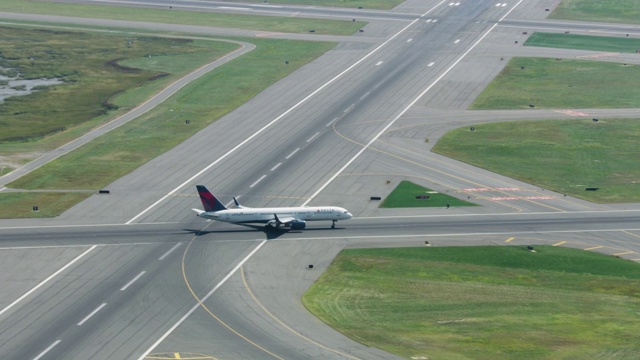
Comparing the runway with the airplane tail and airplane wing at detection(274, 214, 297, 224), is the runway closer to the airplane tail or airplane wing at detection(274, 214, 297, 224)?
airplane wing at detection(274, 214, 297, 224)

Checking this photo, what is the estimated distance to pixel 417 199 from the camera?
17288 cm

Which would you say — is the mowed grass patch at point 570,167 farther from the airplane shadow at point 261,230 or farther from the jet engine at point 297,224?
the jet engine at point 297,224

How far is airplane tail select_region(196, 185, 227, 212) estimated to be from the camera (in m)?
156

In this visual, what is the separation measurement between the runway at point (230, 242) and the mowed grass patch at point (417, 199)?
94.8 inches

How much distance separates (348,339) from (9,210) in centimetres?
7018

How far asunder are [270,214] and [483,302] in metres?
38.7

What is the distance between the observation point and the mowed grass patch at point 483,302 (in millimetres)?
119250

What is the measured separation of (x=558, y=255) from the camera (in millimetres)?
149750

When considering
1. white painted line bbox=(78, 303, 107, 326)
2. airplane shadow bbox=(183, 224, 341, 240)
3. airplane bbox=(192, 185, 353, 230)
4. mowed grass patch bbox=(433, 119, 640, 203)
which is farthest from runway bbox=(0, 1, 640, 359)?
mowed grass patch bbox=(433, 119, 640, 203)

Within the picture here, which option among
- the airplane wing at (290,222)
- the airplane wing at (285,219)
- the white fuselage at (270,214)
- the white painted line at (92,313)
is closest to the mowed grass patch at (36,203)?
the white fuselage at (270,214)

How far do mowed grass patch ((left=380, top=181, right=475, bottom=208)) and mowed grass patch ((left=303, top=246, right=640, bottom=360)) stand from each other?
Result: 19618 mm

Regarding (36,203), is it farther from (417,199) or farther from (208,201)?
(417,199)

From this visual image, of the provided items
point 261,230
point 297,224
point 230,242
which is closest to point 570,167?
point 297,224

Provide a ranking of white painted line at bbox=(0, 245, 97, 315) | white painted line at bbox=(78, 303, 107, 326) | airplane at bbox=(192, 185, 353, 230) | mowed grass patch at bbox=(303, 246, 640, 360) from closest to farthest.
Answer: mowed grass patch at bbox=(303, 246, 640, 360) < white painted line at bbox=(78, 303, 107, 326) < white painted line at bbox=(0, 245, 97, 315) < airplane at bbox=(192, 185, 353, 230)
